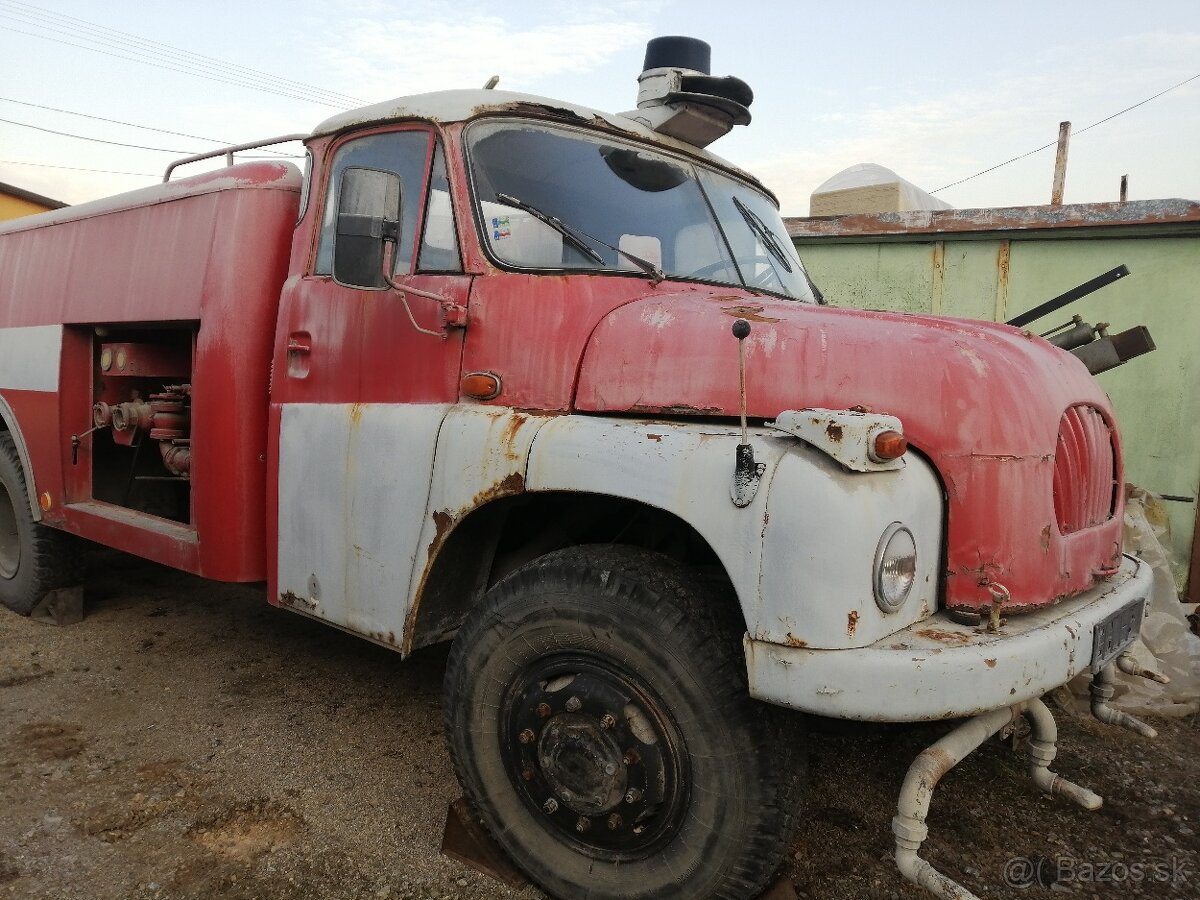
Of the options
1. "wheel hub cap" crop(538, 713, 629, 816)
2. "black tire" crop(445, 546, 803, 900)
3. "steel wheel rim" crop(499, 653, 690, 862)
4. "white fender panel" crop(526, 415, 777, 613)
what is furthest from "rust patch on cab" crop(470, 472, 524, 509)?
"wheel hub cap" crop(538, 713, 629, 816)

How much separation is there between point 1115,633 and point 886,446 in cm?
97

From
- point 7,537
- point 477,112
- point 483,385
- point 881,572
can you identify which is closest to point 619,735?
point 881,572

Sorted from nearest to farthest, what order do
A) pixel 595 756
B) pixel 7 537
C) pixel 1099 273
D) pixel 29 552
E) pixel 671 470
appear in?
pixel 671 470, pixel 595 756, pixel 29 552, pixel 7 537, pixel 1099 273

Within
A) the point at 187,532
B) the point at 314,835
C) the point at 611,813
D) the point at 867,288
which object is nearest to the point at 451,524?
the point at 611,813

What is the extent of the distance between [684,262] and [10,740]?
3.09 m

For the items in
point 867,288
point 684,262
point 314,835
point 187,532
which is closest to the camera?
point 314,835

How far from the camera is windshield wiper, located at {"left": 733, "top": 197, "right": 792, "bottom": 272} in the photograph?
3.31 m

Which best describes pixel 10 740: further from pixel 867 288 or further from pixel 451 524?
pixel 867 288

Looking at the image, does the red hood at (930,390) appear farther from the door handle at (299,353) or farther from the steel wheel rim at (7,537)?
the steel wheel rim at (7,537)

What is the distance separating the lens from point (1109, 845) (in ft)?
8.88

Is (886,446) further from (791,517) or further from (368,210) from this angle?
(368,210)

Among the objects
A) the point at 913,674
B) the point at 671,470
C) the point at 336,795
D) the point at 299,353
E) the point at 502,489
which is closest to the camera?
the point at 913,674

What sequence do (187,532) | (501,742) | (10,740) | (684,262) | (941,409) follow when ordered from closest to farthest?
(941,409) < (501,742) < (684,262) < (10,740) < (187,532)

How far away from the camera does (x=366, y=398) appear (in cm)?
282
